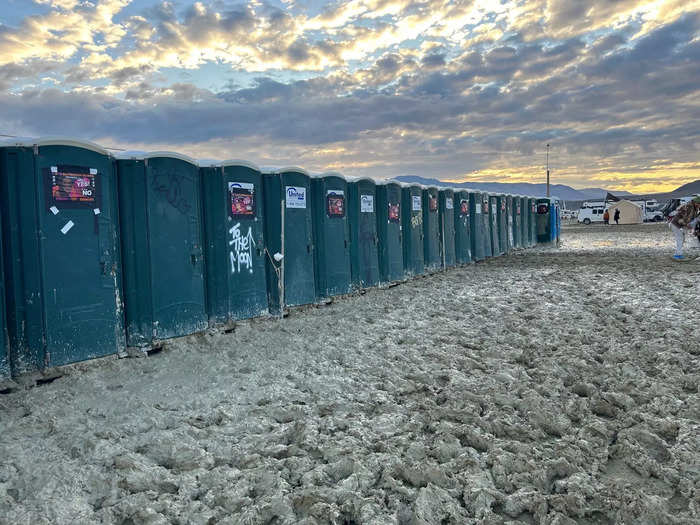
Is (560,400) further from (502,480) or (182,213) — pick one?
(182,213)

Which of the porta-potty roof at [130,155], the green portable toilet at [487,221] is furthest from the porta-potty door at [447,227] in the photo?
the porta-potty roof at [130,155]

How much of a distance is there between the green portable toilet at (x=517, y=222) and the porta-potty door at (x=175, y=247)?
704 inches

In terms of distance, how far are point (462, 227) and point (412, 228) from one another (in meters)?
3.91

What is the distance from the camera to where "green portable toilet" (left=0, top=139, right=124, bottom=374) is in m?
5.26

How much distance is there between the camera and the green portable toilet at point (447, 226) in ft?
48.1

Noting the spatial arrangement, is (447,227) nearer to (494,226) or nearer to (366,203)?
(366,203)

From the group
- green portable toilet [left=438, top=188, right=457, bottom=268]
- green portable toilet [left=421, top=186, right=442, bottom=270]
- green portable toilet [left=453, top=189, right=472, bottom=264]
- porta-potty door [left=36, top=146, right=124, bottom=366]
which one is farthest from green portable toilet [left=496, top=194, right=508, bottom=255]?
porta-potty door [left=36, top=146, right=124, bottom=366]

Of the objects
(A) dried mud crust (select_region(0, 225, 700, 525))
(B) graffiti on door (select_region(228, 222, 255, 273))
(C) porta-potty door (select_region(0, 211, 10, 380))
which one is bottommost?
(A) dried mud crust (select_region(0, 225, 700, 525))

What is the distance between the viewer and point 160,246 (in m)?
6.52


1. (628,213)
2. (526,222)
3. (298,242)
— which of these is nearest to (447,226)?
(298,242)

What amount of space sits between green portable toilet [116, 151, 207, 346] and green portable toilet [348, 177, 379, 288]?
3.85 metres

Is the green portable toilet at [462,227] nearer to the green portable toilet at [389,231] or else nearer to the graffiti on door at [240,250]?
the green portable toilet at [389,231]

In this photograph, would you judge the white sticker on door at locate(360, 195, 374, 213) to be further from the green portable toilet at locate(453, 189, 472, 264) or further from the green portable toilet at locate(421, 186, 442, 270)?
the green portable toilet at locate(453, 189, 472, 264)

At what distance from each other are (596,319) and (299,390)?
482 cm
